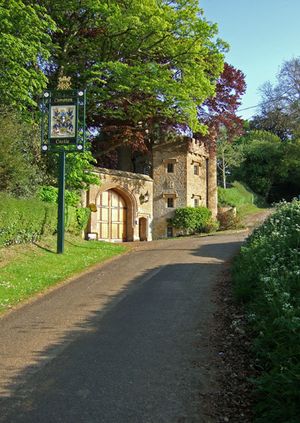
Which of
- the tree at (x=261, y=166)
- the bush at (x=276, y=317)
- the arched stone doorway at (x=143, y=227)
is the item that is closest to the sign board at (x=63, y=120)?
the bush at (x=276, y=317)

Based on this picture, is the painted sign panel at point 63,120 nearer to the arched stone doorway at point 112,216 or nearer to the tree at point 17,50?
the tree at point 17,50

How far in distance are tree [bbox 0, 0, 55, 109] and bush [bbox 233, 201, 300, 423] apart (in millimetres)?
11356

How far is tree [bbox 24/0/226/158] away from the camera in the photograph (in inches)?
906

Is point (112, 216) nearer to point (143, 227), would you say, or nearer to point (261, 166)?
point (143, 227)

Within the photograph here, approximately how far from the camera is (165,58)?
1013 inches

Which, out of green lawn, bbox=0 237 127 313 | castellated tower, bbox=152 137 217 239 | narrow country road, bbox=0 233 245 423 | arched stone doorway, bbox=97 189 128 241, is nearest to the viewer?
narrow country road, bbox=0 233 245 423

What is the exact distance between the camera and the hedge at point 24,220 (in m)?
15.4

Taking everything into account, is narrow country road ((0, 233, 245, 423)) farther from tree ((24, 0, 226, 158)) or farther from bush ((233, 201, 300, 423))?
tree ((24, 0, 226, 158))

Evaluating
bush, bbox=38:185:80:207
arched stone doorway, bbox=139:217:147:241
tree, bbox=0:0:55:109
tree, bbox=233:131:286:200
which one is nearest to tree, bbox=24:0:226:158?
tree, bbox=0:0:55:109

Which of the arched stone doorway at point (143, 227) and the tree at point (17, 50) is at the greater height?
the tree at point (17, 50)

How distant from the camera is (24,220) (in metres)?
16.5

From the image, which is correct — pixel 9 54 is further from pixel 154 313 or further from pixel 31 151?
pixel 154 313

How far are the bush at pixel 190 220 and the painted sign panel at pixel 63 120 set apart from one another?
1729 cm

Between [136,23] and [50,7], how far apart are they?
4.44 meters
